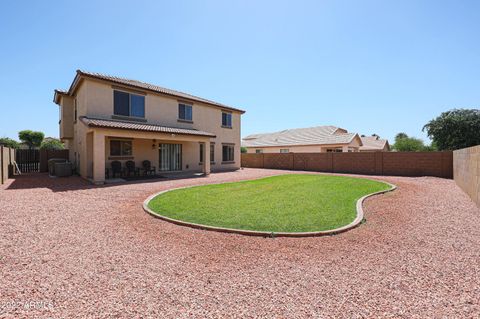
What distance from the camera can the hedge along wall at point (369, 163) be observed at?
62.9 ft

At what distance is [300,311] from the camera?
3.08 metres

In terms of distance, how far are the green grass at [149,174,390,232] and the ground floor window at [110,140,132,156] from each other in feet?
26.1

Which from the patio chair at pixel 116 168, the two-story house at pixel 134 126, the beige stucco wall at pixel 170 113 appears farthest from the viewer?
the patio chair at pixel 116 168

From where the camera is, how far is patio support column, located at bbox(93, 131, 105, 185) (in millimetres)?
13560

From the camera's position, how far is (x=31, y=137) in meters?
49.9

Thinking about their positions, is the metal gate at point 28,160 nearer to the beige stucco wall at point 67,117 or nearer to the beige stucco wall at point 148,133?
the beige stucco wall at point 148,133

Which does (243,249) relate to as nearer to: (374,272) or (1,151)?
(374,272)

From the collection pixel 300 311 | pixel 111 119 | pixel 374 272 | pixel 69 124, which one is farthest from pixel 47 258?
pixel 69 124

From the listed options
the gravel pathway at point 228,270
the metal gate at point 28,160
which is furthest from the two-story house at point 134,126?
the gravel pathway at point 228,270

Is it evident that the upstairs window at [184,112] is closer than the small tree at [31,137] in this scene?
Yes

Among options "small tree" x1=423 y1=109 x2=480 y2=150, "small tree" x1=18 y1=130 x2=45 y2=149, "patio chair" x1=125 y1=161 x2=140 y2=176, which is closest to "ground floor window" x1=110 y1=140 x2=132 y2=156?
"patio chair" x1=125 y1=161 x2=140 y2=176

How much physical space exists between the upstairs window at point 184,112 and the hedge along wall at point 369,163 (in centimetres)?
1154

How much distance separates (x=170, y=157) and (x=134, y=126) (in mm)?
5183

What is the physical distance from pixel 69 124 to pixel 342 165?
24523 millimetres
